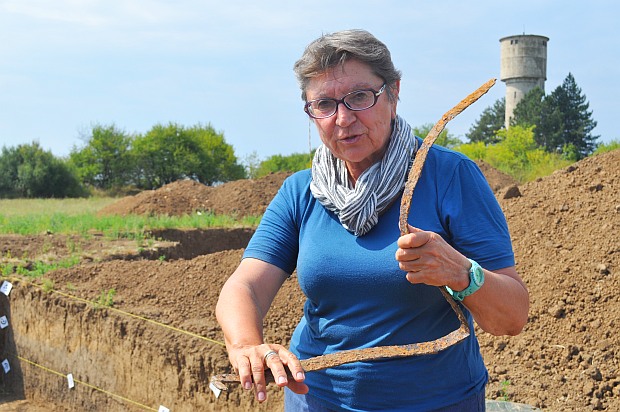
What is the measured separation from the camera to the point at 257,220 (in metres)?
13.7

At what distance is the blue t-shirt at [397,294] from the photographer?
1768mm

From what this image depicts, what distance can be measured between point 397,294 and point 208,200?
14953mm

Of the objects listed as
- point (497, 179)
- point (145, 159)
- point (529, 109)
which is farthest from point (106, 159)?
point (497, 179)

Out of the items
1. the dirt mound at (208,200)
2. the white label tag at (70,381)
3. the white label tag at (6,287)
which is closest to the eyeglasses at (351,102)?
the white label tag at (70,381)

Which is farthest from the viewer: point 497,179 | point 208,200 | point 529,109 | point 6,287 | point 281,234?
point 529,109

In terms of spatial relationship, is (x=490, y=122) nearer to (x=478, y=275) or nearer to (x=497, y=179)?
(x=497, y=179)

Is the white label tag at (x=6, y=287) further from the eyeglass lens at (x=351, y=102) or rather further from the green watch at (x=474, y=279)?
the green watch at (x=474, y=279)

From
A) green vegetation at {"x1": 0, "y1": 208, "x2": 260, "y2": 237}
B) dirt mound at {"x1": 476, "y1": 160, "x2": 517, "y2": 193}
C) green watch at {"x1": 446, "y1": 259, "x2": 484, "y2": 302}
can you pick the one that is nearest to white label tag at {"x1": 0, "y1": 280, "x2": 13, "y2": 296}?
green vegetation at {"x1": 0, "y1": 208, "x2": 260, "y2": 237}

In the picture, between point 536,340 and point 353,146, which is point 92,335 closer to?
point 536,340

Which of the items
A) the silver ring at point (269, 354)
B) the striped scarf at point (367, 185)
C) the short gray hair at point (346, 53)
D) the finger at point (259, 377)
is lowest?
the finger at point (259, 377)

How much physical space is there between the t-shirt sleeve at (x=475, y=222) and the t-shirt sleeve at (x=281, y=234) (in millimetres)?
446

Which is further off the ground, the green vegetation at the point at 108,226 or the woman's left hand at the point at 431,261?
the woman's left hand at the point at 431,261

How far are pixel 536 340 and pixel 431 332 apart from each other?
129 inches

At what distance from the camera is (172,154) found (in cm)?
4209
